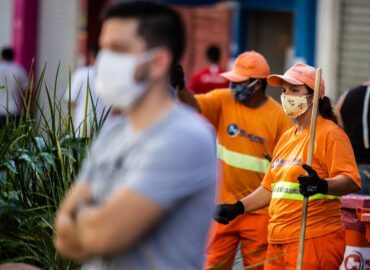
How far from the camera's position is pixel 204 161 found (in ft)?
11.2

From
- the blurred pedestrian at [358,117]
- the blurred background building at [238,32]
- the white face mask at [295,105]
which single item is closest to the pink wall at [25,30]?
the blurred background building at [238,32]

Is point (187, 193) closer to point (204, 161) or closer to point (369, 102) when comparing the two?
point (204, 161)

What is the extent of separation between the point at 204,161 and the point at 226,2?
15.9m

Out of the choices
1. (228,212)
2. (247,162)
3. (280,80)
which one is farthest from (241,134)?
(280,80)

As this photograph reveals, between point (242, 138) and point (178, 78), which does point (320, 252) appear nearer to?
point (242, 138)

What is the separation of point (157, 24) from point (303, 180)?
2634 mm

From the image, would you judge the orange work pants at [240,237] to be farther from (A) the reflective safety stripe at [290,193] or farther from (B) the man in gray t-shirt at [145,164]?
(B) the man in gray t-shirt at [145,164]

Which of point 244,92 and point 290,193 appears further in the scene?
point 244,92

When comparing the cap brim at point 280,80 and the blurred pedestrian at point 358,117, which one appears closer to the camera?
the cap brim at point 280,80

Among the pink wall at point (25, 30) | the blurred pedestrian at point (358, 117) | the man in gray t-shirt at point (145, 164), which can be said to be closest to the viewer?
the man in gray t-shirt at point (145, 164)

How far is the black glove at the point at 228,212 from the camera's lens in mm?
6797

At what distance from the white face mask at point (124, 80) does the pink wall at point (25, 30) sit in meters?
15.1

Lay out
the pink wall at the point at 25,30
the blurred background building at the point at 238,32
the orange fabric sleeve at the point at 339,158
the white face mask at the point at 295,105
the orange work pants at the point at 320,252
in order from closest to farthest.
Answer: the orange fabric sleeve at the point at 339,158
the orange work pants at the point at 320,252
the white face mask at the point at 295,105
the blurred background building at the point at 238,32
the pink wall at the point at 25,30

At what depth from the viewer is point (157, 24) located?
3463mm
